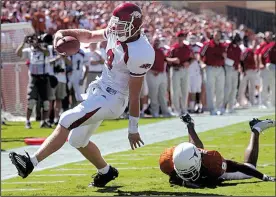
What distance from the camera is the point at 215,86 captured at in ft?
66.4

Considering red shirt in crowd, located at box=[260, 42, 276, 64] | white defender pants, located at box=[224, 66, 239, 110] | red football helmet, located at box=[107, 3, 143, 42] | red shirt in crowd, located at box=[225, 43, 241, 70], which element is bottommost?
white defender pants, located at box=[224, 66, 239, 110]

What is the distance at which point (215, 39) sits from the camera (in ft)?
63.5

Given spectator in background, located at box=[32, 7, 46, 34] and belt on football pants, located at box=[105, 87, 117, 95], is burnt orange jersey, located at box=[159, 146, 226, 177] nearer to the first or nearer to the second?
belt on football pants, located at box=[105, 87, 117, 95]

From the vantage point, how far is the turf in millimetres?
14172

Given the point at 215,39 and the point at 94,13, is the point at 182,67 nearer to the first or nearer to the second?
the point at 215,39

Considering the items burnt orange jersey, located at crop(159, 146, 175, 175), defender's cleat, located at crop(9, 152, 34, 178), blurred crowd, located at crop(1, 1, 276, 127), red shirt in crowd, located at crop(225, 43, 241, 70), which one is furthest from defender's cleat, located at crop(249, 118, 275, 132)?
red shirt in crowd, located at crop(225, 43, 241, 70)

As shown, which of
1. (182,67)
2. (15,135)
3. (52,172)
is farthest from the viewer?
(182,67)

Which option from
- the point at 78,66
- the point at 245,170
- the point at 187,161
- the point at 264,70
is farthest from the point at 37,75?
the point at 187,161

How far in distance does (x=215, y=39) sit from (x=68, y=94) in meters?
3.41

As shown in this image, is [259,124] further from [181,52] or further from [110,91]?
[181,52]

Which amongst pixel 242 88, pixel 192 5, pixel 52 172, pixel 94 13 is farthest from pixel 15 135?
pixel 192 5

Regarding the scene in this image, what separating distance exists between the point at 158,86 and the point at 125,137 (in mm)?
5179

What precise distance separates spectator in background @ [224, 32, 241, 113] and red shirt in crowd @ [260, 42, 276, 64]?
102cm

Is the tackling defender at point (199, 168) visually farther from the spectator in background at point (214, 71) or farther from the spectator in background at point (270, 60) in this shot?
the spectator in background at point (270, 60)
